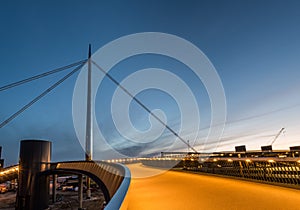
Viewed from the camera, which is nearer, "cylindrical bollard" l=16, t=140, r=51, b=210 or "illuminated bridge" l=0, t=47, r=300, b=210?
"illuminated bridge" l=0, t=47, r=300, b=210

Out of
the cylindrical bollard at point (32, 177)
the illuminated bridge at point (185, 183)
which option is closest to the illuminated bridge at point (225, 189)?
the illuminated bridge at point (185, 183)

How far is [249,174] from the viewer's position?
8961mm

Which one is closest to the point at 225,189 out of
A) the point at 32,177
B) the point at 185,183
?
the point at 185,183

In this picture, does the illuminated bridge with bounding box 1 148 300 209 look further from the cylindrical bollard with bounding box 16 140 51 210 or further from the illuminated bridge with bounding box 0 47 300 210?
the cylindrical bollard with bounding box 16 140 51 210

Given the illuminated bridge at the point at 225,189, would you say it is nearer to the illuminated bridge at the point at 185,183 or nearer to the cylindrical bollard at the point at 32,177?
the illuminated bridge at the point at 185,183

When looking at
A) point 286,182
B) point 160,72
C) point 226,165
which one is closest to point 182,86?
point 160,72

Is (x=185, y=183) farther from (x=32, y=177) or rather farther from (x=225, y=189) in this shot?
(x=32, y=177)

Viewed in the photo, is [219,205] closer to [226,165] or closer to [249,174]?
[249,174]

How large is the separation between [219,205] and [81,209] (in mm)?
20643

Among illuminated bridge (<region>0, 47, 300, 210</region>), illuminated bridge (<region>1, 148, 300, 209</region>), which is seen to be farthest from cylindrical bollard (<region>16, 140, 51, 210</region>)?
illuminated bridge (<region>1, 148, 300, 209</region>)

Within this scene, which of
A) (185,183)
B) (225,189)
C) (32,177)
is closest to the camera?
(225,189)

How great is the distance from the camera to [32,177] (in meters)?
22.5

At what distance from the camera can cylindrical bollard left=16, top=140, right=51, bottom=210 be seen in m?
22.0

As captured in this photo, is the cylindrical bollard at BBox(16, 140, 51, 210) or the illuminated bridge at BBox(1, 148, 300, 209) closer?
the illuminated bridge at BBox(1, 148, 300, 209)
